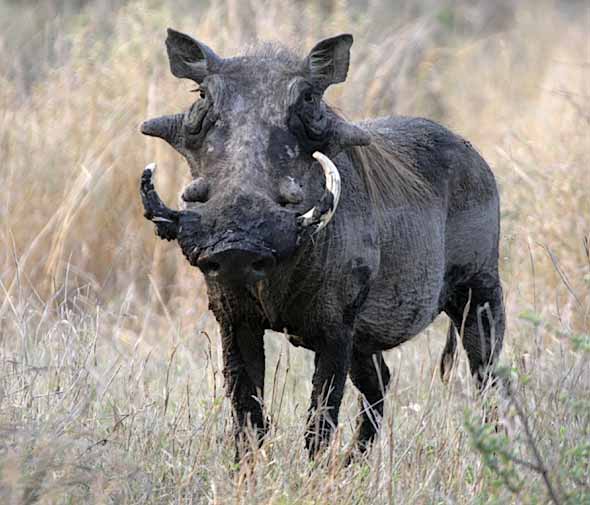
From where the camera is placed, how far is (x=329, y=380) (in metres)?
4.64

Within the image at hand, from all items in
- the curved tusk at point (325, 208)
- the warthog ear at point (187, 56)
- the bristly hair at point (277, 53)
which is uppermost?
the bristly hair at point (277, 53)

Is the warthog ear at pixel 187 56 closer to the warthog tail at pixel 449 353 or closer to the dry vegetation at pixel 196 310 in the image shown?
the dry vegetation at pixel 196 310

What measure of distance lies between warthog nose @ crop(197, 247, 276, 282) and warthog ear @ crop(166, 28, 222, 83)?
877 millimetres

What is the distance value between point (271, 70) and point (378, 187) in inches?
30.1

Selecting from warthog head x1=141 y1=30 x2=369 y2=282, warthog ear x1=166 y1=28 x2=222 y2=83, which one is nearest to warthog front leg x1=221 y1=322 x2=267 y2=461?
warthog head x1=141 y1=30 x2=369 y2=282

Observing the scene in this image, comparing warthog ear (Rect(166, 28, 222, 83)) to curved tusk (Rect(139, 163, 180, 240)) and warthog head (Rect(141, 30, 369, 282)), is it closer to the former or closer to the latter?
warthog head (Rect(141, 30, 369, 282))

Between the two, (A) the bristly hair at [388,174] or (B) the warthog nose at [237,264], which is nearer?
(B) the warthog nose at [237,264]

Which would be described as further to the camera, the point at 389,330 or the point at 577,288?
the point at 577,288

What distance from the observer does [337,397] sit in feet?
15.3

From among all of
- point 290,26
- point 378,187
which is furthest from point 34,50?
point 378,187

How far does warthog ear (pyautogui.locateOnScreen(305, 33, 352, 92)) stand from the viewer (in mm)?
4633

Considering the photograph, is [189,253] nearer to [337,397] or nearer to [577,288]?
[337,397]

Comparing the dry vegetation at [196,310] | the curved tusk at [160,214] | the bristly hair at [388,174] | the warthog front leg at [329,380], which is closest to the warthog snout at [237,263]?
the curved tusk at [160,214]

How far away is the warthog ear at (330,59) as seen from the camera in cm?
463
